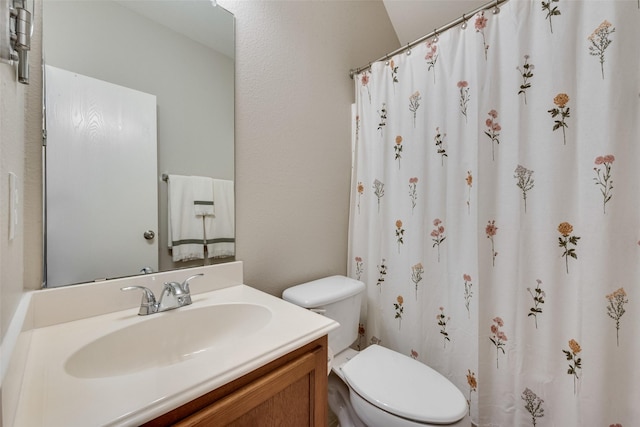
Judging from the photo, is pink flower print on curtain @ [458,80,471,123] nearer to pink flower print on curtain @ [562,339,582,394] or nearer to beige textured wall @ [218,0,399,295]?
beige textured wall @ [218,0,399,295]

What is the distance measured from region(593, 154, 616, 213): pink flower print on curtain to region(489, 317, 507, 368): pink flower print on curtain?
562 mm

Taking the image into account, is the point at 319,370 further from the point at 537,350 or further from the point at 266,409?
the point at 537,350

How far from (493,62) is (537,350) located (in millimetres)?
1193

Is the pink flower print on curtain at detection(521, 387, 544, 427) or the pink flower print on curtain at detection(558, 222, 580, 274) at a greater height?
the pink flower print on curtain at detection(558, 222, 580, 274)

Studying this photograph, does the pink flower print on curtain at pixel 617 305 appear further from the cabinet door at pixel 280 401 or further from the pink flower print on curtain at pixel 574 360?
the cabinet door at pixel 280 401

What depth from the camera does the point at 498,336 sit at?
113cm

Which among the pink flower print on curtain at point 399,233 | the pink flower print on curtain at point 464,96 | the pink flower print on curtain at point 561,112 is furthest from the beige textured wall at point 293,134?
the pink flower print on curtain at point 561,112

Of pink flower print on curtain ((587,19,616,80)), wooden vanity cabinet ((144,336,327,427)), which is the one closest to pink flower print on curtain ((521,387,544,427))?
wooden vanity cabinet ((144,336,327,427))

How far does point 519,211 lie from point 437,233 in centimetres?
34

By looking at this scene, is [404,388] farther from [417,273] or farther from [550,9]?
[550,9]

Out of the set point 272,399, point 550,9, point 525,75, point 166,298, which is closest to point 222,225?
point 166,298

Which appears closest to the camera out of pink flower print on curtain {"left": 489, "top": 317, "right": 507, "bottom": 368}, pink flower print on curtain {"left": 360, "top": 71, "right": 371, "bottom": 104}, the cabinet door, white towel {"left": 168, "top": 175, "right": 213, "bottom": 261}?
the cabinet door

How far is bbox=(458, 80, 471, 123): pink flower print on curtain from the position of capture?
1.21 m

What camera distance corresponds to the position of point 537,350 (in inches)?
41.4
